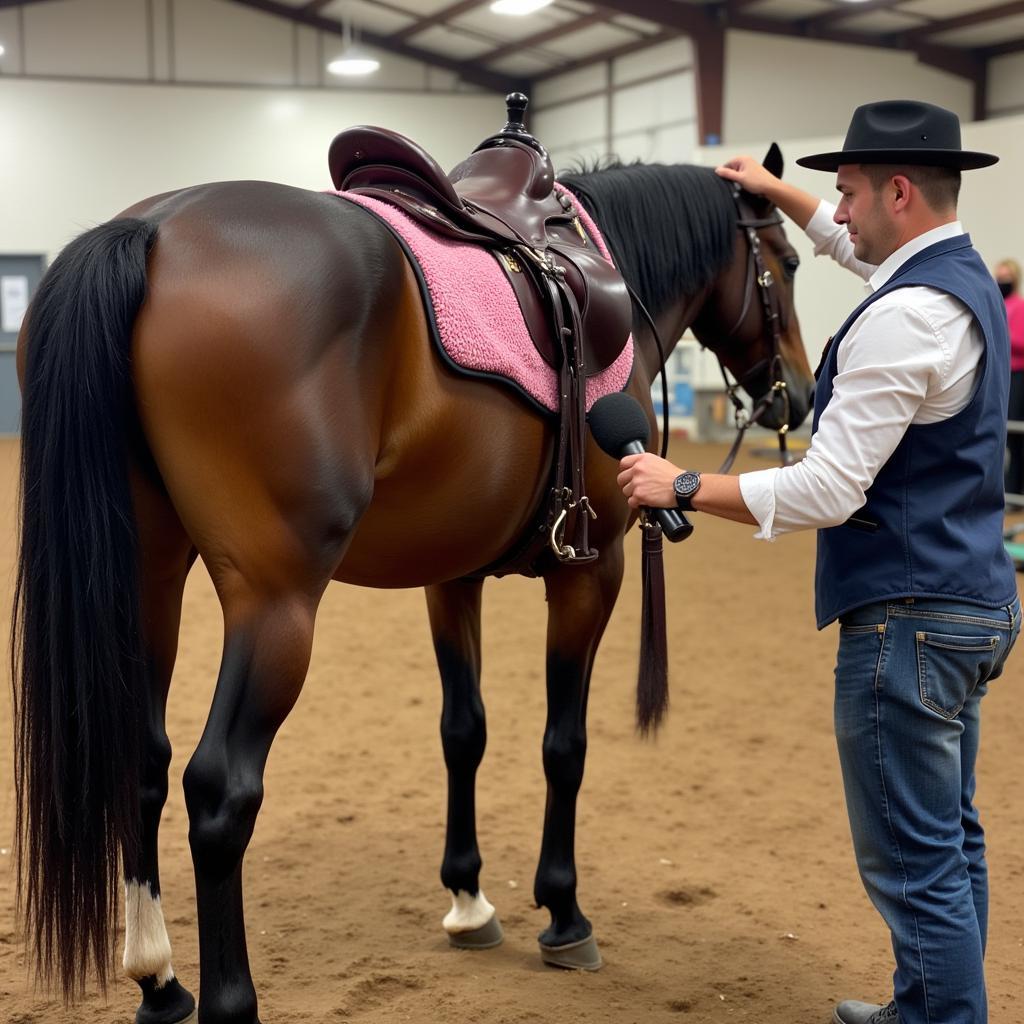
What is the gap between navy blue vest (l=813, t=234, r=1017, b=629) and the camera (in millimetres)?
1721

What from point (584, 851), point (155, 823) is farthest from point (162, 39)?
point (155, 823)

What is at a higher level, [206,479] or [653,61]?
[653,61]

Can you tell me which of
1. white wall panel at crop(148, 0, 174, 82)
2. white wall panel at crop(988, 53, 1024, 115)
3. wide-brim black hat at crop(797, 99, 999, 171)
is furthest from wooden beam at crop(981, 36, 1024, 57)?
wide-brim black hat at crop(797, 99, 999, 171)

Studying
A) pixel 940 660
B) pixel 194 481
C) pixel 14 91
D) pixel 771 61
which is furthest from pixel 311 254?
pixel 14 91

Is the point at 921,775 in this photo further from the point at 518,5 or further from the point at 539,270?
the point at 518,5

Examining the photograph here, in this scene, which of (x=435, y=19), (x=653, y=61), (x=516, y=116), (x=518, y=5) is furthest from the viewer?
(x=435, y=19)

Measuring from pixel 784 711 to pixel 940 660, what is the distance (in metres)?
2.65

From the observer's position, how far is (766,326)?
122 inches

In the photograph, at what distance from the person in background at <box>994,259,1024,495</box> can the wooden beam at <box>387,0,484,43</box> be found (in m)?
8.34

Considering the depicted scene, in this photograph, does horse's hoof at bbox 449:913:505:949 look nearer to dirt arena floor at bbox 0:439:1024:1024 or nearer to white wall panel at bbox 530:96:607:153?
dirt arena floor at bbox 0:439:1024:1024

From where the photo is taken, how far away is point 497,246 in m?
2.20

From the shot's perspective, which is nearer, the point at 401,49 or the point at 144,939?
the point at 144,939

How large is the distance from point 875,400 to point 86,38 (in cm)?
1636

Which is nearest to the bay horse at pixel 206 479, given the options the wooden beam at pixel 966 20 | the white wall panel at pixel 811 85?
the white wall panel at pixel 811 85
